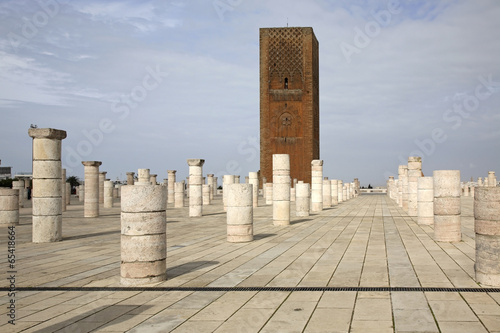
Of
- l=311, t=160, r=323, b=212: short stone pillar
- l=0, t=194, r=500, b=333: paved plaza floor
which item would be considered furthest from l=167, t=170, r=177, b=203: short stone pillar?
l=0, t=194, r=500, b=333: paved plaza floor

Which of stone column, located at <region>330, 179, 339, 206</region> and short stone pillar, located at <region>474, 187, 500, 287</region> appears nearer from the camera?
short stone pillar, located at <region>474, 187, 500, 287</region>

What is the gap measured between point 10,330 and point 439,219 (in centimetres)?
833

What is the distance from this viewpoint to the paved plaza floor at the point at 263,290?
4680 mm

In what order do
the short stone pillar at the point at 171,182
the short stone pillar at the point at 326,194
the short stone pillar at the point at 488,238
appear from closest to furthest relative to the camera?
the short stone pillar at the point at 488,238
the short stone pillar at the point at 326,194
the short stone pillar at the point at 171,182

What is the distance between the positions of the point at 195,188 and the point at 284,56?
3240cm

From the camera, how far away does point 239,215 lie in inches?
431

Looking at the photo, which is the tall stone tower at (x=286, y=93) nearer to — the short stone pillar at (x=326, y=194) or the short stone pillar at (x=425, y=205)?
the short stone pillar at (x=326, y=194)

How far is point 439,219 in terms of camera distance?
10508 mm

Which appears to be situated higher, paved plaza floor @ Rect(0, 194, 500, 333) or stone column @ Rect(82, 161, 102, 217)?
stone column @ Rect(82, 161, 102, 217)

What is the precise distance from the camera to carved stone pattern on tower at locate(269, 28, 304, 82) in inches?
1935

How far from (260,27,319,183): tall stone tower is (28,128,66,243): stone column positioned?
3719 centimetres

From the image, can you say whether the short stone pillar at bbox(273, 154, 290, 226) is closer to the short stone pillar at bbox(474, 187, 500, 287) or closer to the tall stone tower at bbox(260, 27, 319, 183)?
the short stone pillar at bbox(474, 187, 500, 287)

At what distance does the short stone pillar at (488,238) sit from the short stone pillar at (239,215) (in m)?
5.33

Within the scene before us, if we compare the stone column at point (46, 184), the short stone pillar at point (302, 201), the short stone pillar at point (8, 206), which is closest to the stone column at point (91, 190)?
the short stone pillar at point (8, 206)
